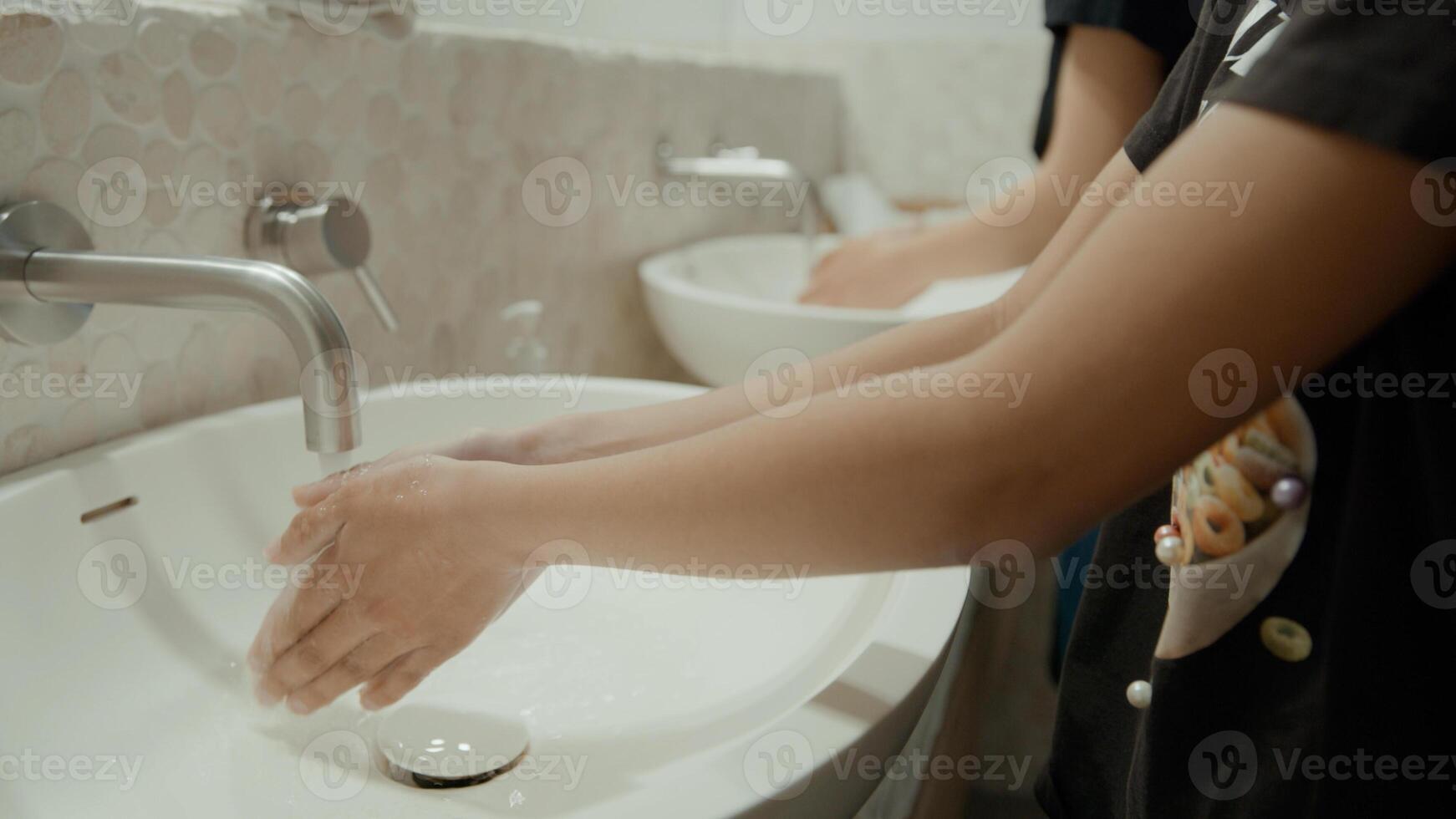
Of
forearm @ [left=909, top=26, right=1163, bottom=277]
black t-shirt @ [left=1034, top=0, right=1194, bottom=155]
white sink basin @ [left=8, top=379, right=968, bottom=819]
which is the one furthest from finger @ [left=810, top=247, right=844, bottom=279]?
white sink basin @ [left=8, top=379, right=968, bottom=819]

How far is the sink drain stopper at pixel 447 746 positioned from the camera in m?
0.48

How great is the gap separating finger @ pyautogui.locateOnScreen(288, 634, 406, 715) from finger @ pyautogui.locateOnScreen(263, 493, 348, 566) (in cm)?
5

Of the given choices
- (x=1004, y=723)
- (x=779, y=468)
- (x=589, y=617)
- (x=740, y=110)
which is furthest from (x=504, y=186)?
(x=1004, y=723)

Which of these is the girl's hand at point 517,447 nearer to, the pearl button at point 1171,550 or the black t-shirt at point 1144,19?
the pearl button at point 1171,550

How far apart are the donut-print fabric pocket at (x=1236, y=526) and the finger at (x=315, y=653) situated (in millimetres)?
330

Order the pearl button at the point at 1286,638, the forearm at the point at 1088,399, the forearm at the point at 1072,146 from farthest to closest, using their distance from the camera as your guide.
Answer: the forearm at the point at 1072,146 < the pearl button at the point at 1286,638 < the forearm at the point at 1088,399

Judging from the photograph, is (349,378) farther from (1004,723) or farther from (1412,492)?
(1004,723)

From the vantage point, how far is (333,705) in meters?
0.53

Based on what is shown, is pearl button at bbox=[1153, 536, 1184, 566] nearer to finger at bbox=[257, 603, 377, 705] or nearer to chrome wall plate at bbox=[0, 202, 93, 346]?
finger at bbox=[257, 603, 377, 705]

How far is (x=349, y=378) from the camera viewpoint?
0.44 meters

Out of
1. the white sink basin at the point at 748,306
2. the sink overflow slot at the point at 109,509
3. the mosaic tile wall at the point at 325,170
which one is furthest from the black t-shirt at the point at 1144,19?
the sink overflow slot at the point at 109,509

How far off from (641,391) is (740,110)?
0.70 m

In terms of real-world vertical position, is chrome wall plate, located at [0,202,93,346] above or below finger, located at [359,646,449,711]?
above

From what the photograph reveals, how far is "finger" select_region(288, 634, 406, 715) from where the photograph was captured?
1.39ft
